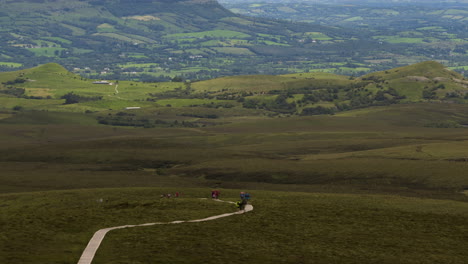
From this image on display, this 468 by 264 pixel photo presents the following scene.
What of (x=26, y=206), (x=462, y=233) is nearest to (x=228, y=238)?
(x=462, y=233)

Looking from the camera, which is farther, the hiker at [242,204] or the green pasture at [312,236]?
the hiker at [242,204]

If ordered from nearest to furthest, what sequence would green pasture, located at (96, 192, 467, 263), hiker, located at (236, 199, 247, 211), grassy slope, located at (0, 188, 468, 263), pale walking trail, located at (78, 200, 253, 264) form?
pale walking trail, located at (78, 200, 253, 264)
grassy slope, located at (0, 188, 468, 263)
green pasture, located at (96, 192, 467, 263)
hiker, located at (236, 199, 247, 211)

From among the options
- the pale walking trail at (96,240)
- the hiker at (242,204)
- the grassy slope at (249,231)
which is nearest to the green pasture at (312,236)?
the grassy slope at (249,231)

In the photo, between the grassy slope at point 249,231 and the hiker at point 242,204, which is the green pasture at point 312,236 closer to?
the grassy slope at point 249,231

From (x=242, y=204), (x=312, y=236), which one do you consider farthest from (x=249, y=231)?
(x=242, y=204)

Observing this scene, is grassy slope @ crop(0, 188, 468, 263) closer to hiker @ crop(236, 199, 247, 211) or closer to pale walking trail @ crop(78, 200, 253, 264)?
pale walking trail @ crop(78, 200, 253, 264)

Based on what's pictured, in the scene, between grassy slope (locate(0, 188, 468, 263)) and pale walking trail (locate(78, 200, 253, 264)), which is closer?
pale walking trail (locate(78, 200, 253, 264))

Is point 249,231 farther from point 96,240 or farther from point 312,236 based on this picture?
point 96,240

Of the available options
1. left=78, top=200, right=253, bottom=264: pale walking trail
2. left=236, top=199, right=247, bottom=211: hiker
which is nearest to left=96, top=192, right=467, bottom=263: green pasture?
left=78, top=200, right=253, bottom=264: pale walking trail

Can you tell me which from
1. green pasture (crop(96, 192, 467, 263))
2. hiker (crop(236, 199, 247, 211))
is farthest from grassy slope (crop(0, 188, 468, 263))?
hiker (crop(236, 199, 247, 211))

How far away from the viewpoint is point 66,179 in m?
152

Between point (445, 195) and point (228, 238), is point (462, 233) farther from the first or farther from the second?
point (445, 195)

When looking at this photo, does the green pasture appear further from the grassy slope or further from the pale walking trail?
the pale walking trail

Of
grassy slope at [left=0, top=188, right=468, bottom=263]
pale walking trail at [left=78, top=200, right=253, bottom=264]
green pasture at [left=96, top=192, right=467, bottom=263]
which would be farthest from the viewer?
green pasture at [left=96, top=192, right=467, bottom=263]
